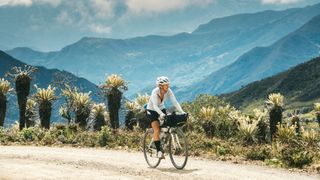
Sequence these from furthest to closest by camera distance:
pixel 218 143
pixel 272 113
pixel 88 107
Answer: pixel 88 107 < pixel 272 113 < pixel 218 143

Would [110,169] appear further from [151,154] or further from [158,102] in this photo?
[158,102]

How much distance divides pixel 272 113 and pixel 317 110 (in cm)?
1257

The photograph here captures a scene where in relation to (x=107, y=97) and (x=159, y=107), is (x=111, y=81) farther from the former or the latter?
(x=159, y=107)

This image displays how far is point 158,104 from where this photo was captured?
16.1m

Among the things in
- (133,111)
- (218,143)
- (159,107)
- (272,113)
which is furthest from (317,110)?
(159,107)

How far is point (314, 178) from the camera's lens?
1589 cm

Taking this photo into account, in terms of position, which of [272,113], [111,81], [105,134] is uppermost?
[111,81]

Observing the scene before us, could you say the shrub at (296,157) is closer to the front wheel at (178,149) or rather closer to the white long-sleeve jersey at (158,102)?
the front wheel at (178,149)

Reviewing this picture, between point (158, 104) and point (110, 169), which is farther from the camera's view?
point (110, 169)

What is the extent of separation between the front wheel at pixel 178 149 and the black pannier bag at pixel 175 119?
8.7 inches

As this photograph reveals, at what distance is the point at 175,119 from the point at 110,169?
104 inches

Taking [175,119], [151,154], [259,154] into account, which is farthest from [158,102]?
[259,154]

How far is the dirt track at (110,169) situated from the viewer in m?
14.8

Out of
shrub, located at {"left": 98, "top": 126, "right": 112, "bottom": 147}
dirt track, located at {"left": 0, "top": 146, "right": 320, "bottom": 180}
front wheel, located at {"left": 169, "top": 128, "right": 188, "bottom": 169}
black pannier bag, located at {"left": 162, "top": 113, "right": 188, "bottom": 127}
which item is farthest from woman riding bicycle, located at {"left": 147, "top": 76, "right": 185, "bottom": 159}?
shrub, located at {"left": 98, "top": 126, "right": 112, "bottom": 147}
